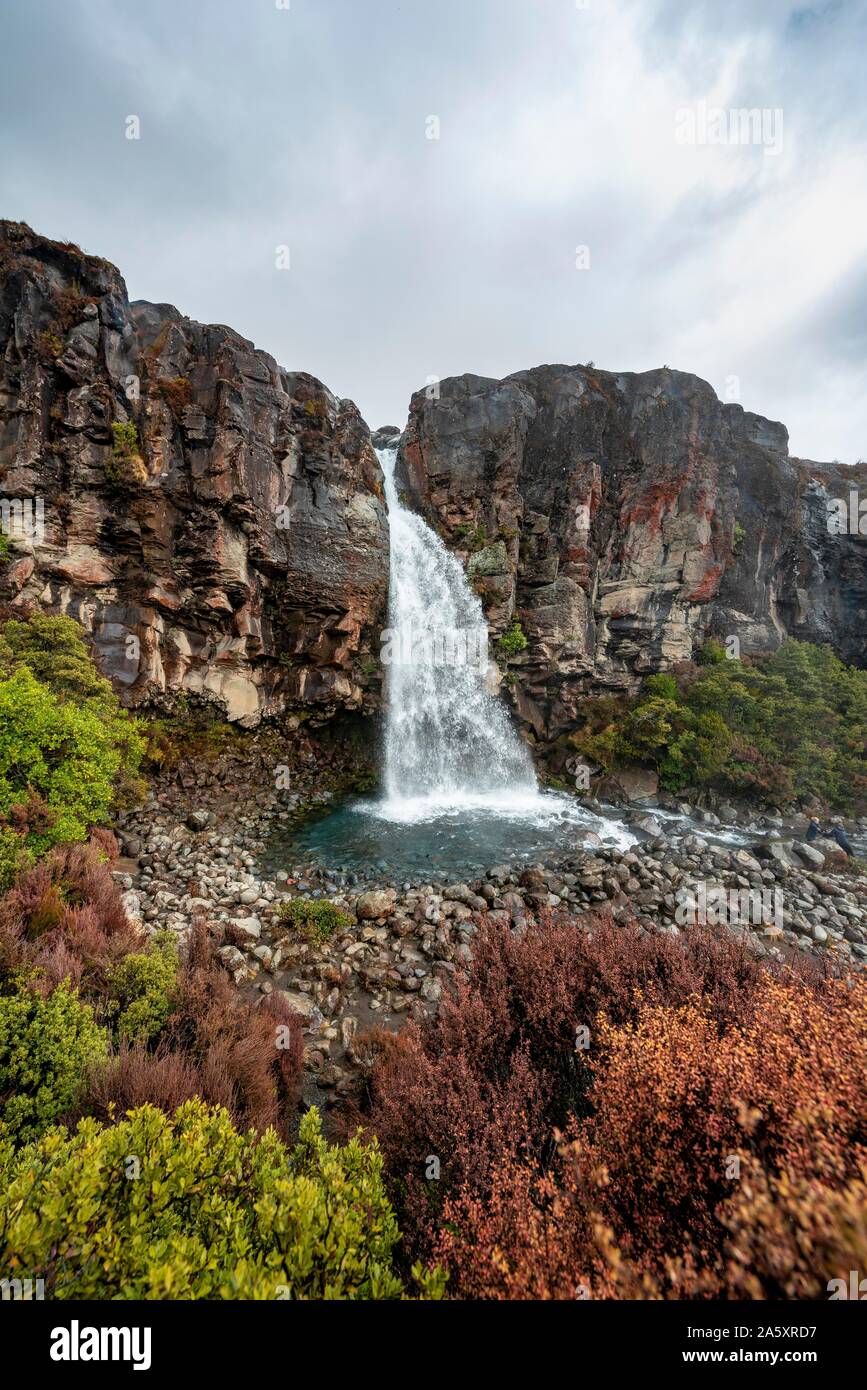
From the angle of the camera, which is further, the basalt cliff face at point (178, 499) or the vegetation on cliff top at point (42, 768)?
the basalt cliff face at point (178, 499)

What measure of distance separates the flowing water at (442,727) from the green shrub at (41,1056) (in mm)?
10947

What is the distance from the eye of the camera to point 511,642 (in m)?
20.9

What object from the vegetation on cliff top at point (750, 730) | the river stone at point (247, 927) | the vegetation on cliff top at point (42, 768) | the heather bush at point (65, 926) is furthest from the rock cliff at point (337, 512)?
the river stone at point (247, 927)

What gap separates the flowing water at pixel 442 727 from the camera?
1630 centimetres

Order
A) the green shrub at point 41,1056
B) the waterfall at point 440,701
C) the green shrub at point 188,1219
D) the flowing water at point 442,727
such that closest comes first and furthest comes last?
the green shrub at point 188,1219 < the green shrub at point 41,1056 < the flowing water at point 442,727 < the waterfall at point 440,701

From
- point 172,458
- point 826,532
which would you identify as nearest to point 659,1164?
→ point 172,458

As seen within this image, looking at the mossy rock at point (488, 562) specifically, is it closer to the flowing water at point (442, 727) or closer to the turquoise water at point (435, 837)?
the flowing water at point (442, 727)

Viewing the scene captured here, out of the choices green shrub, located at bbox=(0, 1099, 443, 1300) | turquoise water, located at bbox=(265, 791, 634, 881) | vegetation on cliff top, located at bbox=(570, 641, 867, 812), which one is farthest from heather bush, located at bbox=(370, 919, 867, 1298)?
vegetation on cliff top, located at bbox=(570, 641, 867, 812)

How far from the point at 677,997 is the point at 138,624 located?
16924mm

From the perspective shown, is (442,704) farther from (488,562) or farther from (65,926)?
(65,926)

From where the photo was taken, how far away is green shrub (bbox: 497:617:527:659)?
68.6 ft

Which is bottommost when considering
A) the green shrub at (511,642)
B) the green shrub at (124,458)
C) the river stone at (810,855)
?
the river stone at (810,855)

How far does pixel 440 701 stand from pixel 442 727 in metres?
1.15

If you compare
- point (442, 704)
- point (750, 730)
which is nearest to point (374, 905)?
point (442, 704)
